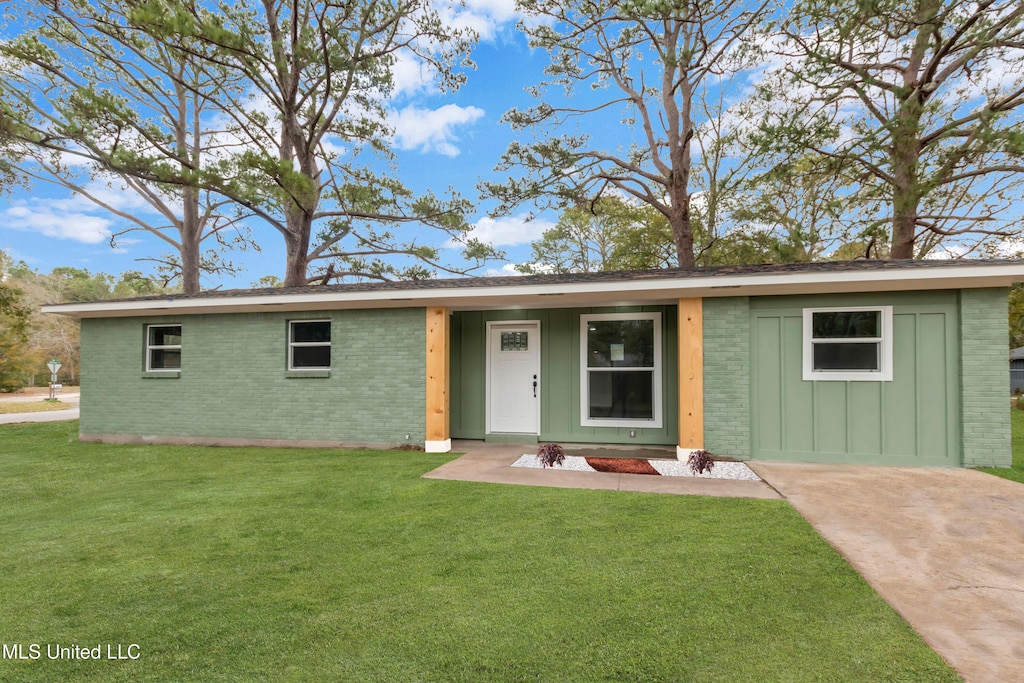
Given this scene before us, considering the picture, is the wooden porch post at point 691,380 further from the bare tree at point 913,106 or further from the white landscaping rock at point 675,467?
the bare tree at point 913,106

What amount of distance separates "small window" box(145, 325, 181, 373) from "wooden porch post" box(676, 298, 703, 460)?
8.94 m

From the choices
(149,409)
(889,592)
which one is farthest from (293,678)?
(149,409)

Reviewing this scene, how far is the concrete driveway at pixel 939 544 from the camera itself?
7.39 feet

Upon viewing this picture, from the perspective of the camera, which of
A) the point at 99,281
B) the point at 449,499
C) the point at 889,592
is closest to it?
the point at 889,592

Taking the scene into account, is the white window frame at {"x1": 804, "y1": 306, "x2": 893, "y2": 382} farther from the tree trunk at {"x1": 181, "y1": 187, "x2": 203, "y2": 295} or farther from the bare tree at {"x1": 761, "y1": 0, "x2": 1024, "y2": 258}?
the tree trunk at {"x1": 181, "y1": 187, "x2": 203, "y2": 295}

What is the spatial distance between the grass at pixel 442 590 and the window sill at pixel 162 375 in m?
3.73

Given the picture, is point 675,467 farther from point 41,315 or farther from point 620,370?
point 41,315

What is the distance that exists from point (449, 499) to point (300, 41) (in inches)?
512

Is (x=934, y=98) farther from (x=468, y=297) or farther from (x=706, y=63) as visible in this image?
(x=468, y=297)

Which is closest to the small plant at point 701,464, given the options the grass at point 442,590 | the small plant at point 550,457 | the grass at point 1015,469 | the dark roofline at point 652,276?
the grass at point 442,590

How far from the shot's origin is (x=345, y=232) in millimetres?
15453

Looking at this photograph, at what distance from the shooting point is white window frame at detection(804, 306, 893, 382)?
593 cm

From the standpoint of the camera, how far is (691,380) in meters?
6.35

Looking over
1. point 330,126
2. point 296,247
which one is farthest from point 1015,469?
point 330,126
